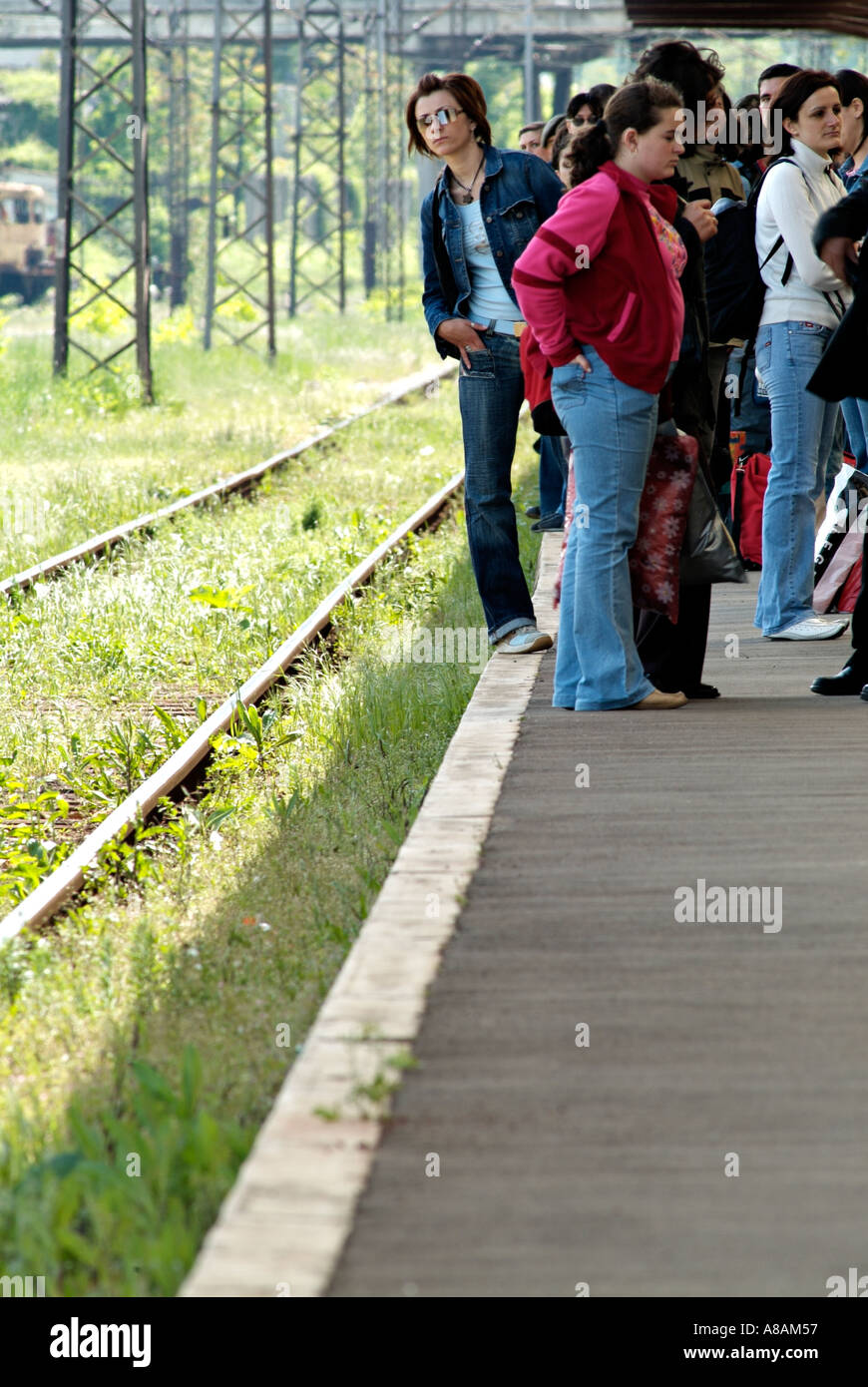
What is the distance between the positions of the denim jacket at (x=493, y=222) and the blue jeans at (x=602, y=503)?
104 centimetres

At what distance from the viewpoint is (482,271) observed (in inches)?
256

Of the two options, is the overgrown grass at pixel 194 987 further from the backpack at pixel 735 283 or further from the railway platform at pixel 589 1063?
the backpack at pixel 735 283

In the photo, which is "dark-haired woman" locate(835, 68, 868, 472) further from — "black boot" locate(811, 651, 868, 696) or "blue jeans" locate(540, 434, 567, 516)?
"blue jeans" locate(540, 434, 567, 516)

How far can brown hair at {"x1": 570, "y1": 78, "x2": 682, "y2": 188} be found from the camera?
515 centimetres

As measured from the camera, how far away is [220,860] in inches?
205

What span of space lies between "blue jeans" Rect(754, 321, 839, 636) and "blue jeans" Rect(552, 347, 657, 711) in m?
1.39

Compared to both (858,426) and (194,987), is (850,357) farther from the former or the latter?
(194,987)

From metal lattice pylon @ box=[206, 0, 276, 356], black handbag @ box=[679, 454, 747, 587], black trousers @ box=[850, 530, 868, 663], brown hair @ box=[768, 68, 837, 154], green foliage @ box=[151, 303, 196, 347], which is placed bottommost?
black trousers @ box=[850, 530, 868, 663]

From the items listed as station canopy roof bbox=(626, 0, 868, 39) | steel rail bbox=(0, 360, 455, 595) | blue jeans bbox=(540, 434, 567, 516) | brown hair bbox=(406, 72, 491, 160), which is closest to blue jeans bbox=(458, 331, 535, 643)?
brown hair bbox=(406, 72, 491, 160)

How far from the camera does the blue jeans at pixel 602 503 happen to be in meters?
5.46

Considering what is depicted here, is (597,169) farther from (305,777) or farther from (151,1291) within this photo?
(151,1291)

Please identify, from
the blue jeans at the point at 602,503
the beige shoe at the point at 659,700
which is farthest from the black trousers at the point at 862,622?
the blue jeans at the point at 602,503

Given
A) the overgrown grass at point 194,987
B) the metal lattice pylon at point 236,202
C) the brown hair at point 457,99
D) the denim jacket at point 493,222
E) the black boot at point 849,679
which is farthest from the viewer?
the metal lattice pylon at point 236,202

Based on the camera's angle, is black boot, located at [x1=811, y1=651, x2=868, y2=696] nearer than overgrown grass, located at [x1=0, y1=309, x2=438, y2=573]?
Yes
